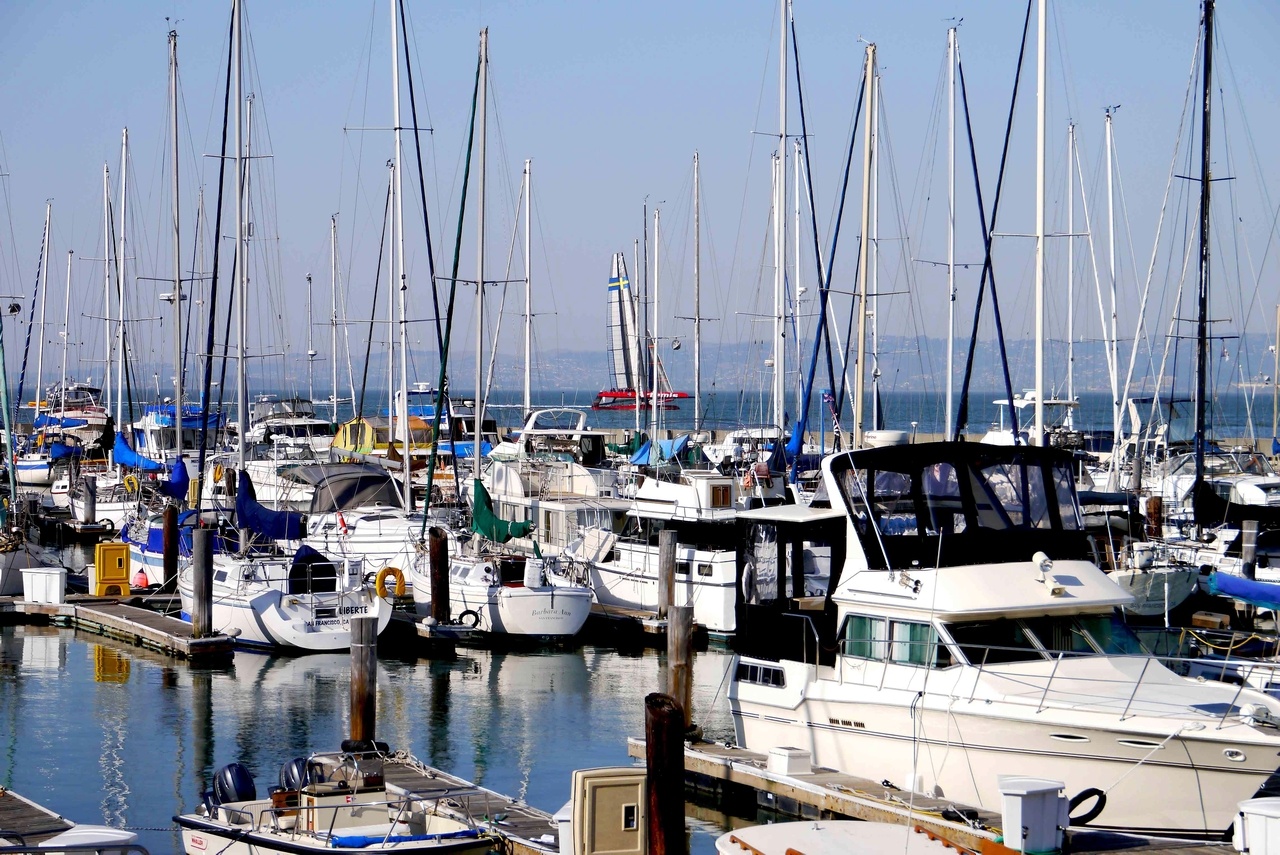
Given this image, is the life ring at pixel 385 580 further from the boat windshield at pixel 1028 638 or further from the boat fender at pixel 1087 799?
the boat fender at pixel 1087 799

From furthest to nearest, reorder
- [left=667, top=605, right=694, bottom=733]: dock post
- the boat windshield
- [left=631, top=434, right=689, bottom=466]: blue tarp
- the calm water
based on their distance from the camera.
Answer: [left=631, top=434, right=689, bottom=466]: blue tarp
[left=667, top=605, right=694, bottom=733]: dock post
the calm water
the boat windshield

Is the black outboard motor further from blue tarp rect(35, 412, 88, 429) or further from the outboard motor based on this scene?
blue tarp rect(35, 412, 88, 429)

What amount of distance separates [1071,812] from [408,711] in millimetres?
11356

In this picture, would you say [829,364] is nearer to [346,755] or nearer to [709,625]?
[709,625]

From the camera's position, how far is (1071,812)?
1414 centimetres

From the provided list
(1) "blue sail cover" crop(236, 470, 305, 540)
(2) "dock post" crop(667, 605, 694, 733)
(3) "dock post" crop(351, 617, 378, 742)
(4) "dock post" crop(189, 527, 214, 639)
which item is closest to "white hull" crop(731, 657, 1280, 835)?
(2) "dock post" crop(667, 605, 694, 733)

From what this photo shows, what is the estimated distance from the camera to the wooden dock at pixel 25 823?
12805mm

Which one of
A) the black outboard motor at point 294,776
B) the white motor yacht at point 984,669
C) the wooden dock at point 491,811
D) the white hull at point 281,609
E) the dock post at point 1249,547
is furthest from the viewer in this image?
the dock post at point 1249,547

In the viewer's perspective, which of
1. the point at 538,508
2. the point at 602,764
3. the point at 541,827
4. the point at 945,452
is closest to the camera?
the point at 541,827

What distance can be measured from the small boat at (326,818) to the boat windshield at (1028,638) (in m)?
5.33

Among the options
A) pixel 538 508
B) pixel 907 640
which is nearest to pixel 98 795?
pixel 907 640

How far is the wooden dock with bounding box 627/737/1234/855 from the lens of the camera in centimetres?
1309

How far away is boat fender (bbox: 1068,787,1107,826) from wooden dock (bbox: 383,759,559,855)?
16.0 ft

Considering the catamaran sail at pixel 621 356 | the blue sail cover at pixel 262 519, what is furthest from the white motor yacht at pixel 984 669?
the catamaran sail at pixel 621 356
